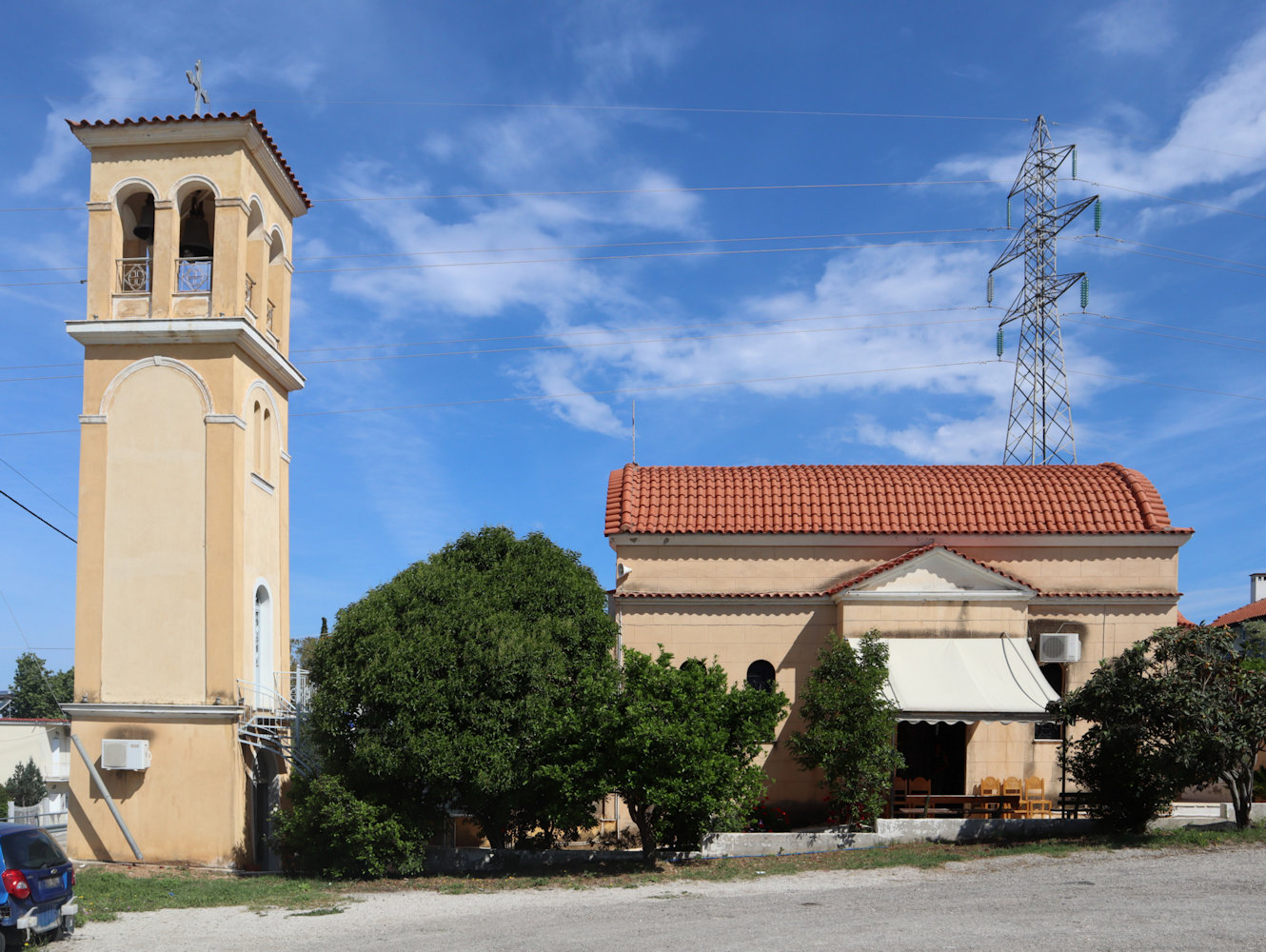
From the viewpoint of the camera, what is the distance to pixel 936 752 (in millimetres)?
23984

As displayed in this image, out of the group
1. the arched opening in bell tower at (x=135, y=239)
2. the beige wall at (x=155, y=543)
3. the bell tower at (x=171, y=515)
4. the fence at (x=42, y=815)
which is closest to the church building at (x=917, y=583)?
the bell tower at (x=171, y=515)

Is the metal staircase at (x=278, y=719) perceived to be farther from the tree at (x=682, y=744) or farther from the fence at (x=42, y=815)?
the fence at (x=42, y=815)

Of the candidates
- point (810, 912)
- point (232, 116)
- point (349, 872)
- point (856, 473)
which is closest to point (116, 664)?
point (349, 872)

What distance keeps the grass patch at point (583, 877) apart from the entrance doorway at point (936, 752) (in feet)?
12.5

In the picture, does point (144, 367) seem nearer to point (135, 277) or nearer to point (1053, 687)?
point (135, 277)

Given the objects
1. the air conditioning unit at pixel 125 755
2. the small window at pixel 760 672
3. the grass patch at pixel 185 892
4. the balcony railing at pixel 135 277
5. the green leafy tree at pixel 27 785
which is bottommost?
the green leafy tree at pixel 27 785

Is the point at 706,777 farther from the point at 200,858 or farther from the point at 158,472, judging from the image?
the point at 158,472

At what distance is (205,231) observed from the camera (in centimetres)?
2323

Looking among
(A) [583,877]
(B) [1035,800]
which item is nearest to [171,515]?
(A) [583,877]

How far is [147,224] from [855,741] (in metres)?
18.4

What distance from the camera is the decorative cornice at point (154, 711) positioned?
67.1 ft

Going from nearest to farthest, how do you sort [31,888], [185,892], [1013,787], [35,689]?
1. [31,888]
2. [185,892]
3. [1013,787]
4. [35,689]

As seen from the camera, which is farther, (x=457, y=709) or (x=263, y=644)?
(x=263, y=644)

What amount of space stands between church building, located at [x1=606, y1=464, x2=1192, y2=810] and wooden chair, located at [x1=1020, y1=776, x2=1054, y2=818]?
61 cm
